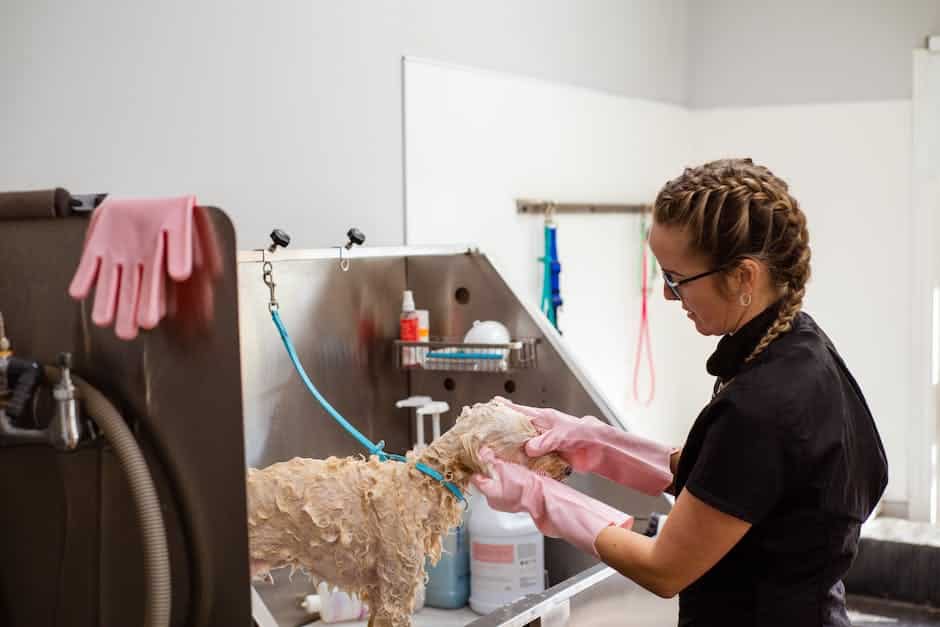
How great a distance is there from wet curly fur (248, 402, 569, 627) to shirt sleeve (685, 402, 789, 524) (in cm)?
51

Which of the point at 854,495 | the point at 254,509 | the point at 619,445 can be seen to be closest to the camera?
the point at 854,495

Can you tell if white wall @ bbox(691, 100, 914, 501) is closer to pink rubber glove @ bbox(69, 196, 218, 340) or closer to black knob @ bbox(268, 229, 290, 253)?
black knob @ bbox(268, 229, 290, 253)

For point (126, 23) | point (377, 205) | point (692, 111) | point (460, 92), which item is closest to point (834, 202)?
point (692, 111)

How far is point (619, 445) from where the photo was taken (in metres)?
1.99

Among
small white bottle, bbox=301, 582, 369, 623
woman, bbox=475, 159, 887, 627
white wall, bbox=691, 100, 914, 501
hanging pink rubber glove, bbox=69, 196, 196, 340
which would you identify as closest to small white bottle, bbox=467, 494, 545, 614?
small white bottle, bbox=301, 582, 369, 623

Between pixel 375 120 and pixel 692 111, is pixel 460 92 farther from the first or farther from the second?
pixel 692 111

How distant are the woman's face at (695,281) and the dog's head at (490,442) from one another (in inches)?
17.7

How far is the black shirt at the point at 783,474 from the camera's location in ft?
4.95

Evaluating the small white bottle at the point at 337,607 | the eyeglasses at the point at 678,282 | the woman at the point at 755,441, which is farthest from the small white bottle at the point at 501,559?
the eyeglasses at the point at 678,282

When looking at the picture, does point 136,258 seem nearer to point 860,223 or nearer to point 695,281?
point 695,281

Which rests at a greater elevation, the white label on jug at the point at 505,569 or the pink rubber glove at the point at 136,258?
the pink rubber glove at the point at 136,258

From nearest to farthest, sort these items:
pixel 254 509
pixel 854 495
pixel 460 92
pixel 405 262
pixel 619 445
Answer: pixel 854 495 → pixel 254 509 → pixel 619 445 → pixel 405 262 → pixel 460 92

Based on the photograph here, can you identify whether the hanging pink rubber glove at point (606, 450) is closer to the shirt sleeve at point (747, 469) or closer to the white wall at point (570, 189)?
the shirt sleeve at point (747, 469)

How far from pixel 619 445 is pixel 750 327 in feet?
1.48
